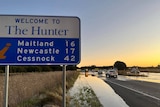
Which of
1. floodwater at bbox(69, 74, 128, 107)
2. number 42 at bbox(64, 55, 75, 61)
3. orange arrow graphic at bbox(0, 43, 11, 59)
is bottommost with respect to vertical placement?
floodwater at bbox(69, 74, 128, 107)

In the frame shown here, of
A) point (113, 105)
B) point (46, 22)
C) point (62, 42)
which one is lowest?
point (113, 105)

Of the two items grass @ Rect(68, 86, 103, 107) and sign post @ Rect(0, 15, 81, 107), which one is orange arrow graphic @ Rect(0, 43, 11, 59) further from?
grass @ Rect(68, 86, 103, 107)

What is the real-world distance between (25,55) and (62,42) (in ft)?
2.22

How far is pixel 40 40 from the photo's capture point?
562cm

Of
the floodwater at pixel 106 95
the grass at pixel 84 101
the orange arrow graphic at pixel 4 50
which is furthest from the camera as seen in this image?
the floodwater at pixel 106 95

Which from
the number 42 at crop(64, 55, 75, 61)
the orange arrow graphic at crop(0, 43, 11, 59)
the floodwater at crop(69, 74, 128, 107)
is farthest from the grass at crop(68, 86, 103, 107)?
the orange arrow graphic at crop(0, 43, 11, 59)

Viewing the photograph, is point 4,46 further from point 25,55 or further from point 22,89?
point 22,89

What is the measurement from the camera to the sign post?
555 centimetres

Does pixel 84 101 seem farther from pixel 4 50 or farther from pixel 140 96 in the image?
pixel 4 50

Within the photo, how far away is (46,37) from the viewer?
5.63 metres

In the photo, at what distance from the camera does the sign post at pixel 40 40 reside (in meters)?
5.55

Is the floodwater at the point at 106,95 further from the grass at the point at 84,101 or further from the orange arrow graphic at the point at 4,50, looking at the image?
the orange arrow graphic at the point at 4,50

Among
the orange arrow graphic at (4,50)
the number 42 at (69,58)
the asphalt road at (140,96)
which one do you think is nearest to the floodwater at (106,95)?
the asphalt road at (140,96)

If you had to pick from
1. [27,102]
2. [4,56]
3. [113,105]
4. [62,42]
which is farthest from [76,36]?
[113,105]
